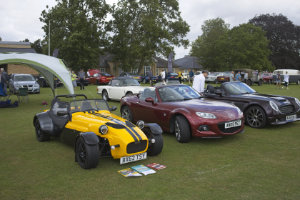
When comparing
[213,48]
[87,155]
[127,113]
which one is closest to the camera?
[87,155]

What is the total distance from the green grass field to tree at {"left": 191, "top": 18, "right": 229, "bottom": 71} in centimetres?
4718

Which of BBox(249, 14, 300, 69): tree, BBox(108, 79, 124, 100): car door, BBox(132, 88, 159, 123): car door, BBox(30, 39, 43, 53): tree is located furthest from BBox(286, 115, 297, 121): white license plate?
BBox(30, 39, 43, 53): tree

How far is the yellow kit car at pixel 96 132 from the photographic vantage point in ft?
16.4

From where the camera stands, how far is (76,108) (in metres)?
6.46

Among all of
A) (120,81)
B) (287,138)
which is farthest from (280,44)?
(287,138)

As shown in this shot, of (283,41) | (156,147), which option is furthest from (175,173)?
(283,41)

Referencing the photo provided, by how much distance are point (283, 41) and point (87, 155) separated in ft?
183

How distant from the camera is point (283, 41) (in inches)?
2057

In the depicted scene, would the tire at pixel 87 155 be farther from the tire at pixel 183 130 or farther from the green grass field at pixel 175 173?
the tire at pixel 183 130

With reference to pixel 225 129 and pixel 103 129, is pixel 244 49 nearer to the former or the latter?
pixel 225 129

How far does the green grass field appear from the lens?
3986 millimetres

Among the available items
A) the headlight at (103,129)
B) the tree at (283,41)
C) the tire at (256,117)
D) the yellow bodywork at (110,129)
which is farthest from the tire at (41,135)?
the tree at (283,41)

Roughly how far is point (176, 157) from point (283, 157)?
2.16 metres

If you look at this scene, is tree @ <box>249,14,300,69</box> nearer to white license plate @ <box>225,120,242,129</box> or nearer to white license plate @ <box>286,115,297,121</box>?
white license plate @ <box>286,115,297,121</box>
